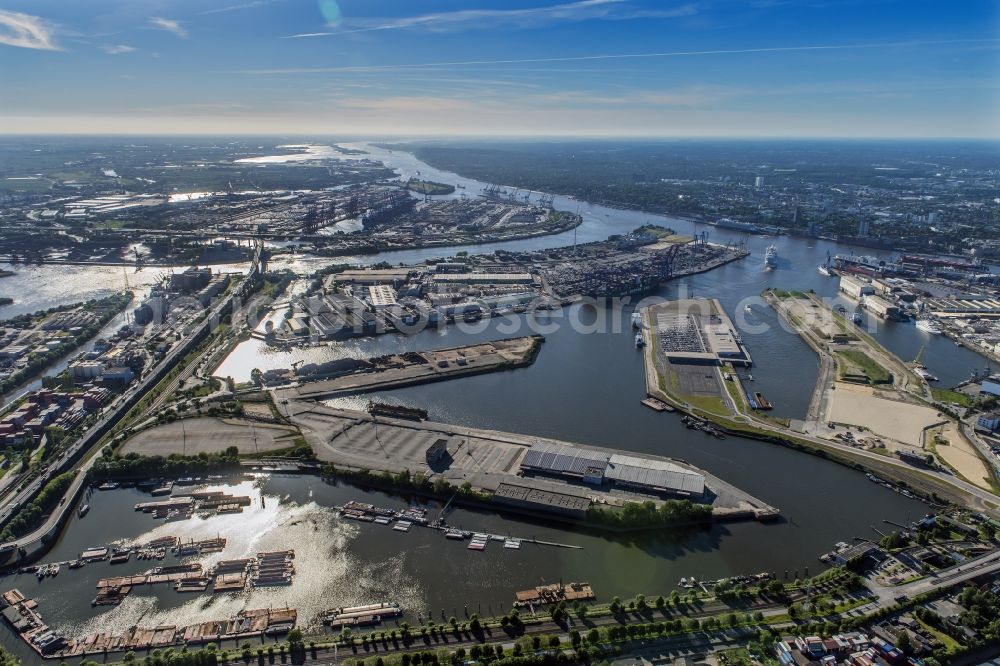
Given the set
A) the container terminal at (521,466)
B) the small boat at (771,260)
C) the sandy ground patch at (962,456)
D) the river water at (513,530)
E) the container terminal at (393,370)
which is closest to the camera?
the river water at (513,530)

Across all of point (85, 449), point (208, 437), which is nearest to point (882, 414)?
point (208, 437)

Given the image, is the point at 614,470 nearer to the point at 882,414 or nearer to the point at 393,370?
the point at 882,414

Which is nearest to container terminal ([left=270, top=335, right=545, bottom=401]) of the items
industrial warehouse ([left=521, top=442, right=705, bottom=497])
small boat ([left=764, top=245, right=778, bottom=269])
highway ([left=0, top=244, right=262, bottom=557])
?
highway ([left=0, top=244, right=262, bottom=557])

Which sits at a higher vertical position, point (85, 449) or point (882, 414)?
point (882, 414)

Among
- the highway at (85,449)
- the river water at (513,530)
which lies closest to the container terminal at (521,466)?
the river water at (513,530)

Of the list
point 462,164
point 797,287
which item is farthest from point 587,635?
point 462,164

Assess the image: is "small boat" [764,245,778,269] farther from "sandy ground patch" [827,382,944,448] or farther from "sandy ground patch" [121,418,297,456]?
"sandy ground patch" [121,418,297,456]

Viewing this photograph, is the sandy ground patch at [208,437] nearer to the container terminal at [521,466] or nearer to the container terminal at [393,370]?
the container terminal at [521,466]
